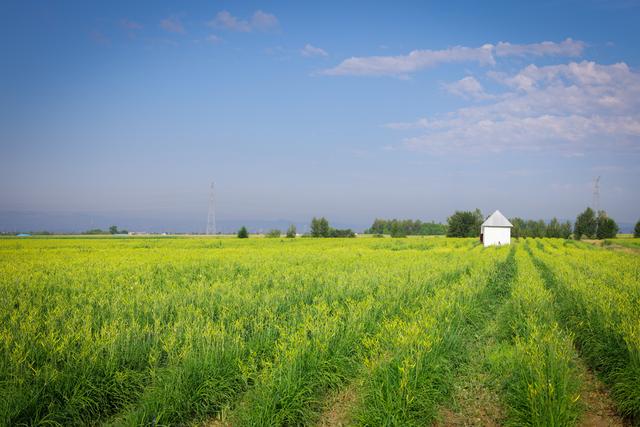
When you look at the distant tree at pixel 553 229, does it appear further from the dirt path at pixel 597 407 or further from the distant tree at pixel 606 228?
the dirt path at pixel 597 407

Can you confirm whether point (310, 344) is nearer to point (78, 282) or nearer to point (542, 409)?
point (542, 409)

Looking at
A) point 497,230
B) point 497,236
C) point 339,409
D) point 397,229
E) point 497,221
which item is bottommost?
point 339,409

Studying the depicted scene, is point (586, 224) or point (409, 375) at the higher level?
point (586, 224)

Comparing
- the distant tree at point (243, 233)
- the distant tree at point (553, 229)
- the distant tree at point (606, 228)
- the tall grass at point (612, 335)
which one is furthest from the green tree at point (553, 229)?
the tall grass at point (612, 335)

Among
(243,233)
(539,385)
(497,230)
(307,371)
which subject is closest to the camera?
(539,385)

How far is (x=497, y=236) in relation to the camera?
59.2 m

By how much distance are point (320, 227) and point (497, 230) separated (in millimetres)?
47940

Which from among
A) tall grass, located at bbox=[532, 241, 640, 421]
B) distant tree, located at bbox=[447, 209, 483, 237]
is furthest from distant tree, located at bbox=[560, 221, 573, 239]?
tall grass, located at bbox=[532, 241, 640, 421]

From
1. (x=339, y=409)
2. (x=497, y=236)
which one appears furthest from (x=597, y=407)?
(x=497, y=236)

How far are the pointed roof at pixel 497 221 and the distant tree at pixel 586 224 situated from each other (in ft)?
171

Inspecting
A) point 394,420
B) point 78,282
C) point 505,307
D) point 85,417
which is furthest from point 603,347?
point 78,282

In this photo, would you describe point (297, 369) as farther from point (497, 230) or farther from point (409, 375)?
point (497, 230)

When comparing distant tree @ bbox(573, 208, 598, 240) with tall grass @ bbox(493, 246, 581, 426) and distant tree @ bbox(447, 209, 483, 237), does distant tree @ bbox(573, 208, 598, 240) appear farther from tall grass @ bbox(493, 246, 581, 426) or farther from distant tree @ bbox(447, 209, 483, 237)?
tall grass @ bbox(493, 246, 581, 426)

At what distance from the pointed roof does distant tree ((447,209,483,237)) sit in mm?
36239
